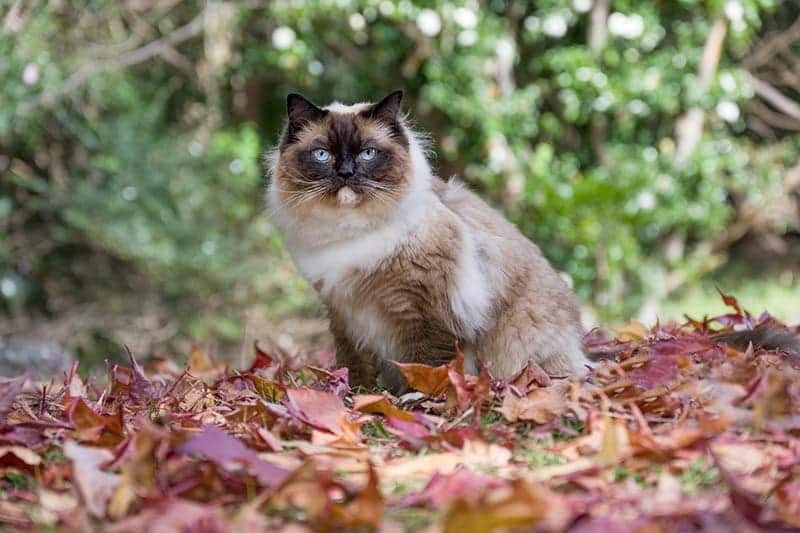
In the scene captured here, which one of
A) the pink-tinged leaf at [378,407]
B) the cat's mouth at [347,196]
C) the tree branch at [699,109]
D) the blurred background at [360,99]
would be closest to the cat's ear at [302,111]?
the cat's mouth at [347,196]

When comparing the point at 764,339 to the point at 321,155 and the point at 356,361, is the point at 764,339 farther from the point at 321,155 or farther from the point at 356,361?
the point at 321,155

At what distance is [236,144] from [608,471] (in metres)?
5.28

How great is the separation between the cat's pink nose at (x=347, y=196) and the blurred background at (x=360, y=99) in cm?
314

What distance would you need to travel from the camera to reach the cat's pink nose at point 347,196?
2.95 m

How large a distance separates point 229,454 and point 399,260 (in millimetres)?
1319

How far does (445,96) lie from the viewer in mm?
6734

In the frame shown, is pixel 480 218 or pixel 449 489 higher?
pixel 480 218

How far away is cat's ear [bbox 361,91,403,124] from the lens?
308 centimetres

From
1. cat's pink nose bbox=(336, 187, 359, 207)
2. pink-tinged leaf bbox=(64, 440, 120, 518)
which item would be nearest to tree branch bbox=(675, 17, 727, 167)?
cat's pink nose bbox=(336, 187, 359, 207)

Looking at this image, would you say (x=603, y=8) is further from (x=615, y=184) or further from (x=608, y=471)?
(x=608, y=471)

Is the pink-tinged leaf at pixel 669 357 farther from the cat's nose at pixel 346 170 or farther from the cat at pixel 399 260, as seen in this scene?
the cat's nose at pixel 346 170

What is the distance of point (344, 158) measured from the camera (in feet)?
9.80

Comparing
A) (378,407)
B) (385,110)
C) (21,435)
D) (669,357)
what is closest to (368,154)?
(385,110)

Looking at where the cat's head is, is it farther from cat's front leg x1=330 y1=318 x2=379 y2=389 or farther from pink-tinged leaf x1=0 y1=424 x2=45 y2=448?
pink-tinged leaf x1=0 y1=424 x2=45 y2=448
